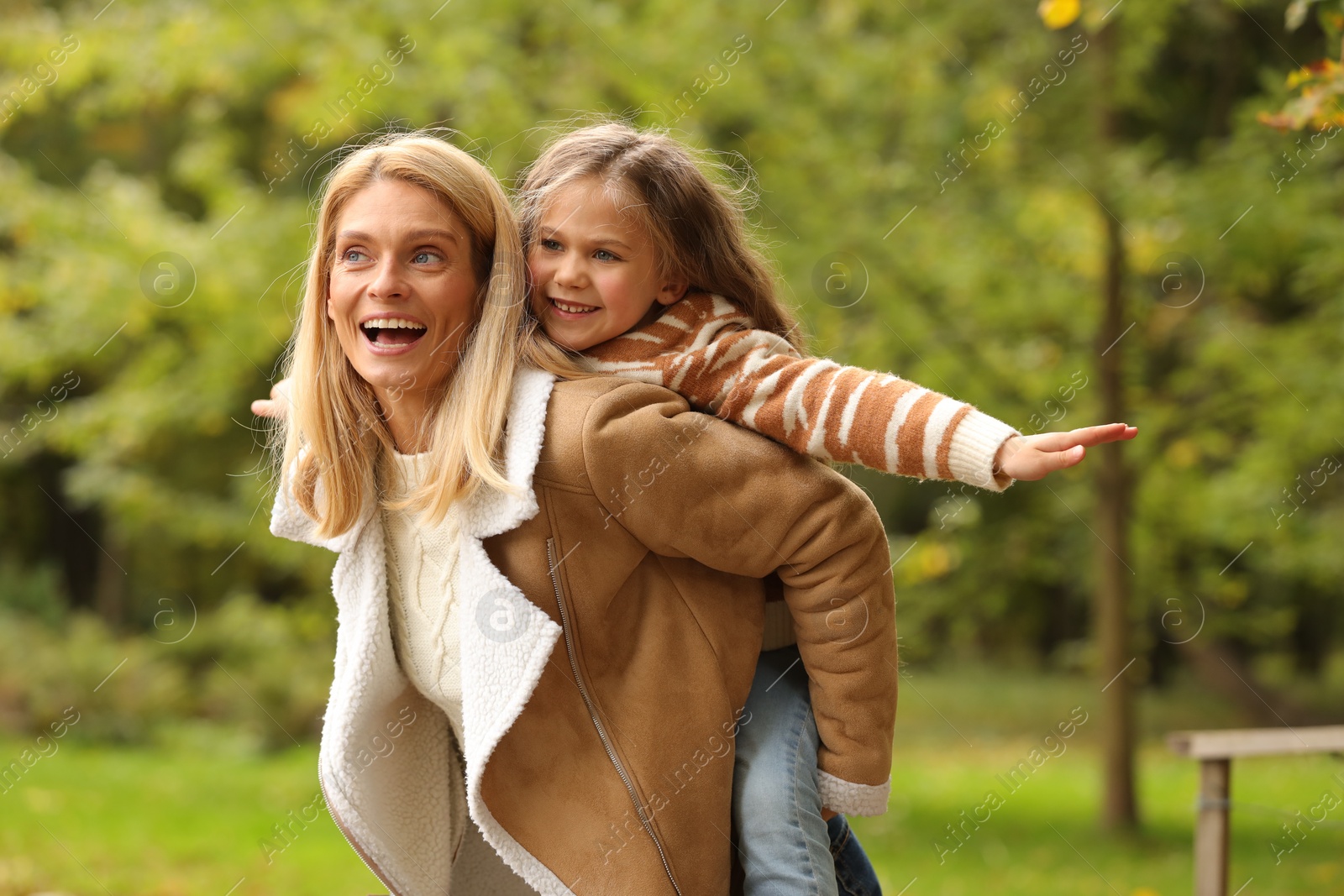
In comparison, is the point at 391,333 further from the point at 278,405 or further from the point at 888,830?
the point at 888,830

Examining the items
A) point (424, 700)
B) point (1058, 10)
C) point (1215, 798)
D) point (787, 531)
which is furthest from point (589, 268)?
point (1215, 798)

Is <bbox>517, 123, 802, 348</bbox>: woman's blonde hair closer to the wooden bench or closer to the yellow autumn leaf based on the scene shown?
the yellow autumn leaf

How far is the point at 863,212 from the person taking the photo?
6449mm

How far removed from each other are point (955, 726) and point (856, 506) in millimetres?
9855

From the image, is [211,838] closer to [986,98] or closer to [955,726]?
[986,98]

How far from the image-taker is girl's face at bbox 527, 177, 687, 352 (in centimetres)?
212

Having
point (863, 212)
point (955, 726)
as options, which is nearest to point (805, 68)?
point (863, 212)

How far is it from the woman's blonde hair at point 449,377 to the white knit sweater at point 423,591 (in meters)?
0.04

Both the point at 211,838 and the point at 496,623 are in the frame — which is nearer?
the point at 496,623

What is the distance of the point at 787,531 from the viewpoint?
79.7 inches

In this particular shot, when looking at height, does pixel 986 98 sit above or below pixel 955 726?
above

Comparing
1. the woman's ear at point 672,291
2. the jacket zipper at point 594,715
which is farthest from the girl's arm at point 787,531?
the woman's ear at point 672,291

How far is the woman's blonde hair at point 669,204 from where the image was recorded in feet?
7.09

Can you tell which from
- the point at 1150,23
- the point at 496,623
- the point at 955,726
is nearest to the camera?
the point at 496,623
